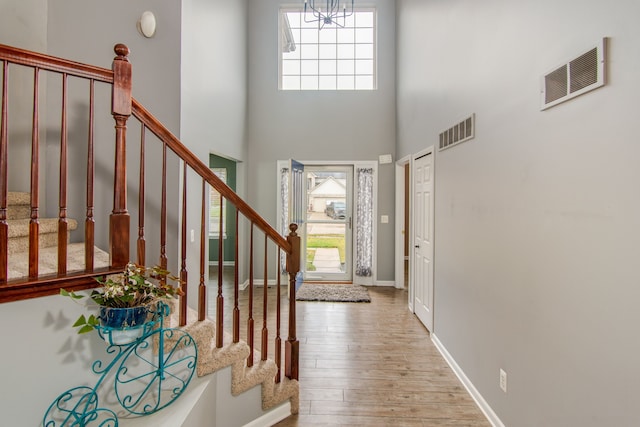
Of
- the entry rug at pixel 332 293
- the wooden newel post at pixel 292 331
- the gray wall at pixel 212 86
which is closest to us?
the wooden newel post at pixel 292 331

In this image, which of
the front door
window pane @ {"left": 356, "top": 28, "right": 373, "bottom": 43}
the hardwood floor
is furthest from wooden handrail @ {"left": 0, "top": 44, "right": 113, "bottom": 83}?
window pane @ {"left": 356, "top": 28, "right": 373, "bottom": 43}

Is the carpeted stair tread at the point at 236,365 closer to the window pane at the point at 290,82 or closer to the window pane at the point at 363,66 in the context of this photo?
the window pane at the point at 290,82

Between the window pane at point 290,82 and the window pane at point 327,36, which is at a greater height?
the window pane at point 327,36

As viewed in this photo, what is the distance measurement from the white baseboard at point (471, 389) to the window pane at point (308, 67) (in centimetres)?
472

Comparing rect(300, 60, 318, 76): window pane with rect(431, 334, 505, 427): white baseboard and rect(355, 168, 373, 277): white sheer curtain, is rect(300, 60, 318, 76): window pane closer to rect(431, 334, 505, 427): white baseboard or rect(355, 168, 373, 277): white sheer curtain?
rect(355, 168, 373, 277): white sheer curtain

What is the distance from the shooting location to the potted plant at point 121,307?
139 cm

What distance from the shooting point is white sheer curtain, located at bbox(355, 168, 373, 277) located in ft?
19.0

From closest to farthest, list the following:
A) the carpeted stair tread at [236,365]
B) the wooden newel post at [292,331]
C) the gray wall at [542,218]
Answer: the gray wall at [542,218]
the carpeted stair tread at [236,365]
the wooden newel post at [292,331]

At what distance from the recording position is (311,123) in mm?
5785

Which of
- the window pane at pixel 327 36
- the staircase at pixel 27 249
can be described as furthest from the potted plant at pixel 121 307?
→ the window pane at pixel 327 36

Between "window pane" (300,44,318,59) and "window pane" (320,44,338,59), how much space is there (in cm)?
11

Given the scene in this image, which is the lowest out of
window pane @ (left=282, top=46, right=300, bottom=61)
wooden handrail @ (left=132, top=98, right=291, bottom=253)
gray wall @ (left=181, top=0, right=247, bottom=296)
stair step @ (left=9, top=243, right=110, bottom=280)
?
stair step @ (left=9, top=243, right=110, bottom=280)

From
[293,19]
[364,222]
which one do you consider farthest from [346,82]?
[364,222]

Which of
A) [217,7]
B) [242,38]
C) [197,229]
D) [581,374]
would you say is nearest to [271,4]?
[242,38]
